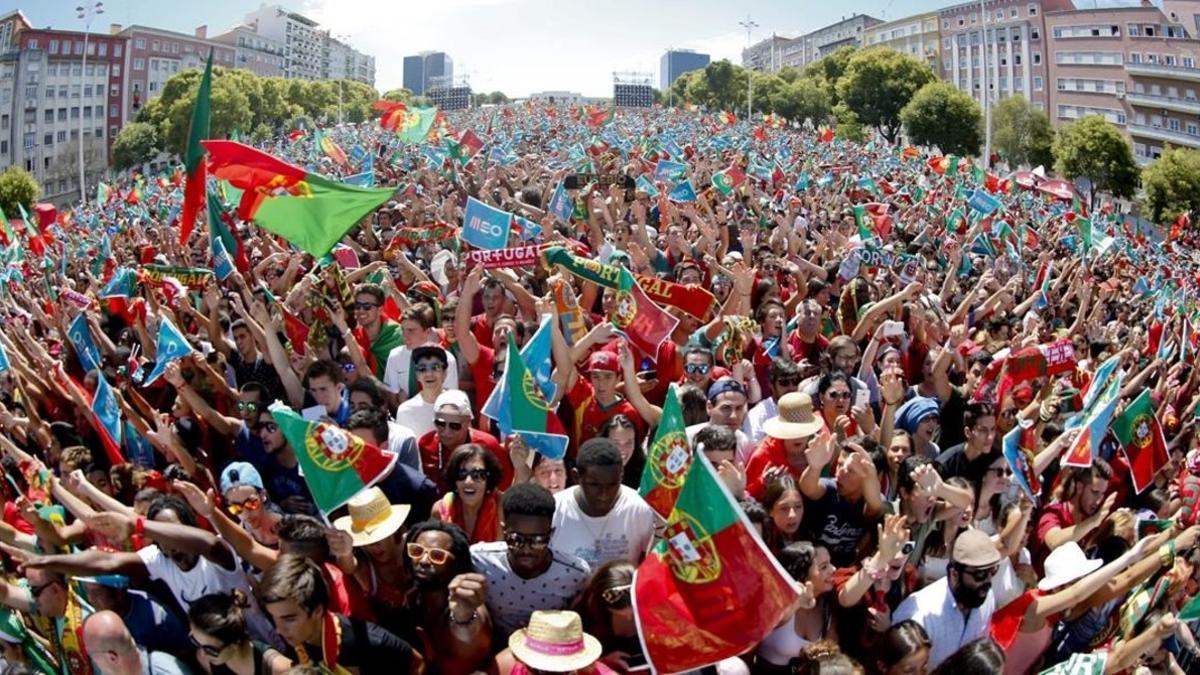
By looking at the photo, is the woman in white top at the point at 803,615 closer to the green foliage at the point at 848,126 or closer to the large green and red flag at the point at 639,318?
the large green and red flag at the point at 639,318

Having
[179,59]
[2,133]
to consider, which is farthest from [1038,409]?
[179,59]

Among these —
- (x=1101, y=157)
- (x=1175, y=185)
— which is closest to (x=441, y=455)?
(x=1175, y=185)

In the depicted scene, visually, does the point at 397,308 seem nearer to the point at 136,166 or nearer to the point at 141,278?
the point at 141,278

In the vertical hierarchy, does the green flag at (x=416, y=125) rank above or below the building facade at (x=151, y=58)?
below

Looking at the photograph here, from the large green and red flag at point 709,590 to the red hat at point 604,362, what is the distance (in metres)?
2.07

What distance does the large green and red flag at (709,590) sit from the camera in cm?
275

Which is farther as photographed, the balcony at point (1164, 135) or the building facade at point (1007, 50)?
the building facade at point (1007, 50)

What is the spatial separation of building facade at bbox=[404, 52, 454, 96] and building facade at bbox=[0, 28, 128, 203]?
12292 centimetres

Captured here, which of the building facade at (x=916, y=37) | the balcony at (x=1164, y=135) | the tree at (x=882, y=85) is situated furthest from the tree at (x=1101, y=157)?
the building facade at (x=916, y=37)

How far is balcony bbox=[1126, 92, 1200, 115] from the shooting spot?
49066mm

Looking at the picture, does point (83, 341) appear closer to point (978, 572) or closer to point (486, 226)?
point (486, 226)

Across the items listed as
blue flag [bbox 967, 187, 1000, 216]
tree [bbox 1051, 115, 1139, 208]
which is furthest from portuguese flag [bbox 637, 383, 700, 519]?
tree [bbox 1051, 115, 1139, 208]

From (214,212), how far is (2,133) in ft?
197

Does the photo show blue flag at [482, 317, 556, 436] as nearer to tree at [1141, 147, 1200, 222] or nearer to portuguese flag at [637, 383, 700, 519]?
portuguese flag at [637, 383, 700, 519]
